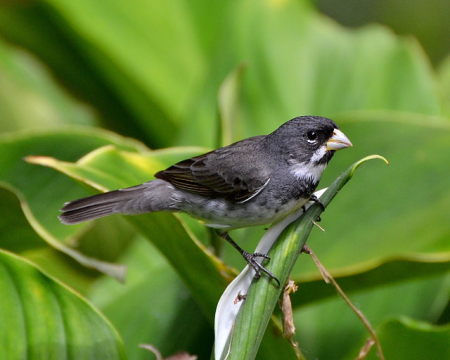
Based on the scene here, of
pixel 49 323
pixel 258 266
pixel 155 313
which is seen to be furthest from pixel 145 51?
pixel 258 266

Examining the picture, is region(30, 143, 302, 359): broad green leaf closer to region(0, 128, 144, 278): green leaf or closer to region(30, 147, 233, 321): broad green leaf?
region(30, 147, 233, 321): broad green leaf

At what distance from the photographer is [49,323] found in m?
1.65

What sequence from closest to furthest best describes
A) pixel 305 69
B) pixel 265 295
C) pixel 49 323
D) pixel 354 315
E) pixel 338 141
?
1. pixel 265 295
2. pixel 49 323
3. pixel 338 141
4. pixel 354 315
5. pixel 305 69

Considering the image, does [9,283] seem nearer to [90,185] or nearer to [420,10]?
[90,185]

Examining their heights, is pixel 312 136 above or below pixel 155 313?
above

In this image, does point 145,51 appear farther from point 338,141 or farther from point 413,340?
point 413,340

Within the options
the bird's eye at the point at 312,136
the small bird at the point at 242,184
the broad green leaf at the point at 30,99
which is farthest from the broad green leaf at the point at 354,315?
the broad green leaf at the point at 30,99

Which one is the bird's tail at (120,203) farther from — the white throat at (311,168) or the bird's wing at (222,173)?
the white throat at (311,168)

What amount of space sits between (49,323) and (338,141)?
99 cm

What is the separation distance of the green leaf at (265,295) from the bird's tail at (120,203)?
0.53 metres

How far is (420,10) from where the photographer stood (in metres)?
5.91

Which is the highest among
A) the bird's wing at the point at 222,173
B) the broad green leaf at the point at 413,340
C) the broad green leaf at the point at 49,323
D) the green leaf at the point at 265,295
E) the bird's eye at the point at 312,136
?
the bird's wing at the point at 222,173

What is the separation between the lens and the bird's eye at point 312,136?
180cm

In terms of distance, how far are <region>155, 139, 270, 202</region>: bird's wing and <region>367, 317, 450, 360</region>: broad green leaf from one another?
601 mm
